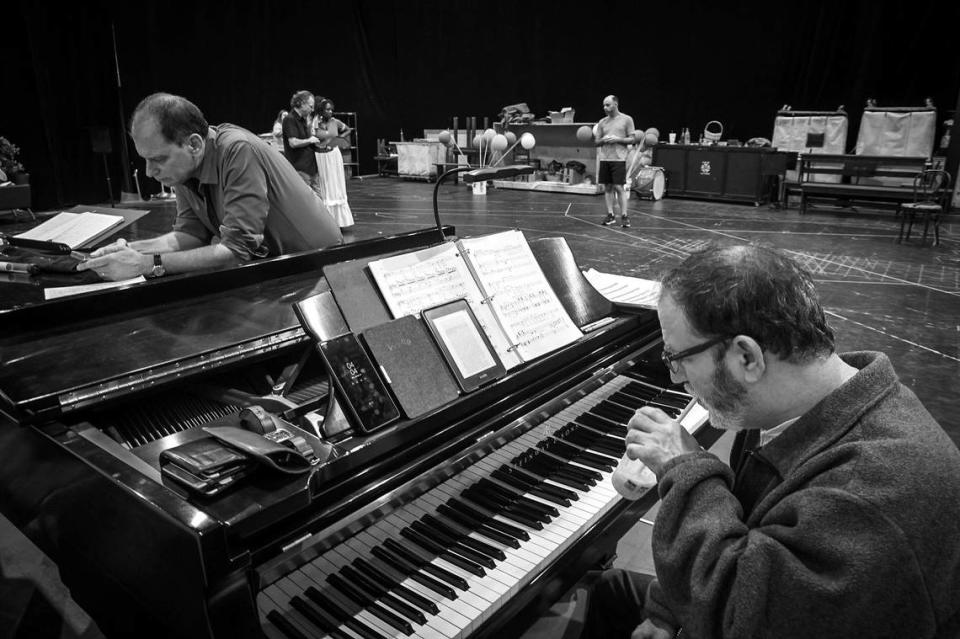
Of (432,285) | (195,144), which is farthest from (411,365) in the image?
(195,144)

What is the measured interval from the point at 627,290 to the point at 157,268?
2.05 metres

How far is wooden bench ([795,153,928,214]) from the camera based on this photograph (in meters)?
10.5

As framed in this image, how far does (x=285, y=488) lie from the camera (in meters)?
1.14

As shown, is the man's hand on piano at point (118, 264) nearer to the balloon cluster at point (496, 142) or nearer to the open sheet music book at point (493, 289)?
the open sheet music book at point (493, 289)

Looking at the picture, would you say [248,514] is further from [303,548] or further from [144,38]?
[144,38]

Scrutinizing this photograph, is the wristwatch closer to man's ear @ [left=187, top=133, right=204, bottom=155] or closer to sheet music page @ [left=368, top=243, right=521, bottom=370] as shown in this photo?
man's ear @ [left=187, top=133, right=204, bottom=155]

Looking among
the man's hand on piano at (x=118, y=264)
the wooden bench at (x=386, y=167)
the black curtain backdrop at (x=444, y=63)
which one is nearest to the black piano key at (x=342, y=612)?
the man's hand on piano at (x=118, y=264)

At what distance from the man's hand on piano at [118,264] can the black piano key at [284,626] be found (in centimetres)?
193

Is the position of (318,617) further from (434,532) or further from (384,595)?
(434,532)

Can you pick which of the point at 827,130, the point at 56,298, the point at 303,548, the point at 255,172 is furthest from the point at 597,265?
the point at 827,130

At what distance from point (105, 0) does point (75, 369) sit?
44.7 feet

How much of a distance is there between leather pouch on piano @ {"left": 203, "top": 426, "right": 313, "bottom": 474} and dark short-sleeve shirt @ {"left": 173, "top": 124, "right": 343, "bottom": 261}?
1.99 m

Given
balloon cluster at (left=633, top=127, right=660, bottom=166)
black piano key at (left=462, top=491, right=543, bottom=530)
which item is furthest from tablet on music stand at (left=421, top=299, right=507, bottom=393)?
balloon cluster at (left=633, top=127, right=660, bottom=166)

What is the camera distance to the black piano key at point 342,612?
46.9 inches
